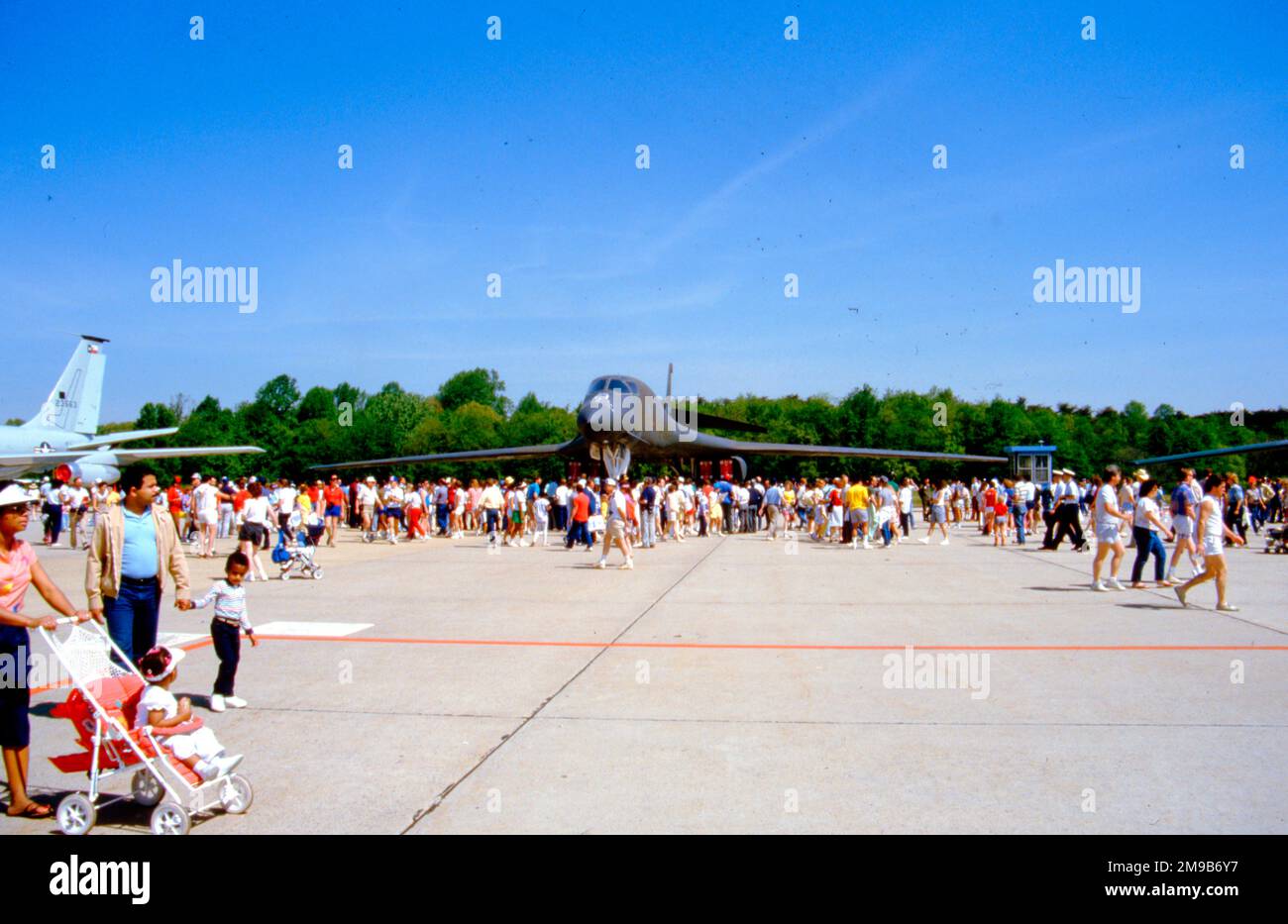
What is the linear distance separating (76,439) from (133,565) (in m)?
28.4

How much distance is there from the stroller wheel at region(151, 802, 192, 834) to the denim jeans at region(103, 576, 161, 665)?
92.3 inches

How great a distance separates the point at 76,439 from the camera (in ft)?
97.8

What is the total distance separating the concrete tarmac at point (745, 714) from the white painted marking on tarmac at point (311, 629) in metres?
0.06

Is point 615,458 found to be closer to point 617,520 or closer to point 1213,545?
point 617,520

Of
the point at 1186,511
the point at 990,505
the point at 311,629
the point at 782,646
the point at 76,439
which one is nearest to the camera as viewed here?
the point at 782,646

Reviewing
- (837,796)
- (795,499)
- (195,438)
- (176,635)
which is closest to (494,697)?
(837,796)

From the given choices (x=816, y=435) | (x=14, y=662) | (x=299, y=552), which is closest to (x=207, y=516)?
(x=299, y=552)

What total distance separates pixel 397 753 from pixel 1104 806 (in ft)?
12.6

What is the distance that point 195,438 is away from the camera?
234 feet

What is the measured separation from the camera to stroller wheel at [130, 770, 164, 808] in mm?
4438

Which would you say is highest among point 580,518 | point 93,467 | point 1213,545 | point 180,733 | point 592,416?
point 592,416

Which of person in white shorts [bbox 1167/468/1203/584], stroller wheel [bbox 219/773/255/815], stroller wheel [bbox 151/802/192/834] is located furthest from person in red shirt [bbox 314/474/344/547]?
stroller wheel [bbox 151/802/192/834]

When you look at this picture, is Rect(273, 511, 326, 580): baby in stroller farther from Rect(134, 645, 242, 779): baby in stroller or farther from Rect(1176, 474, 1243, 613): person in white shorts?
Rect(1176, 474, 1243, 613): person in white shorts

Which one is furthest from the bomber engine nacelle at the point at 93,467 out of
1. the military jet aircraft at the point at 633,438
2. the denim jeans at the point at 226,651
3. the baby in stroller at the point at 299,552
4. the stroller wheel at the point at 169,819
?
the stroller wheel at the point at 169,819
